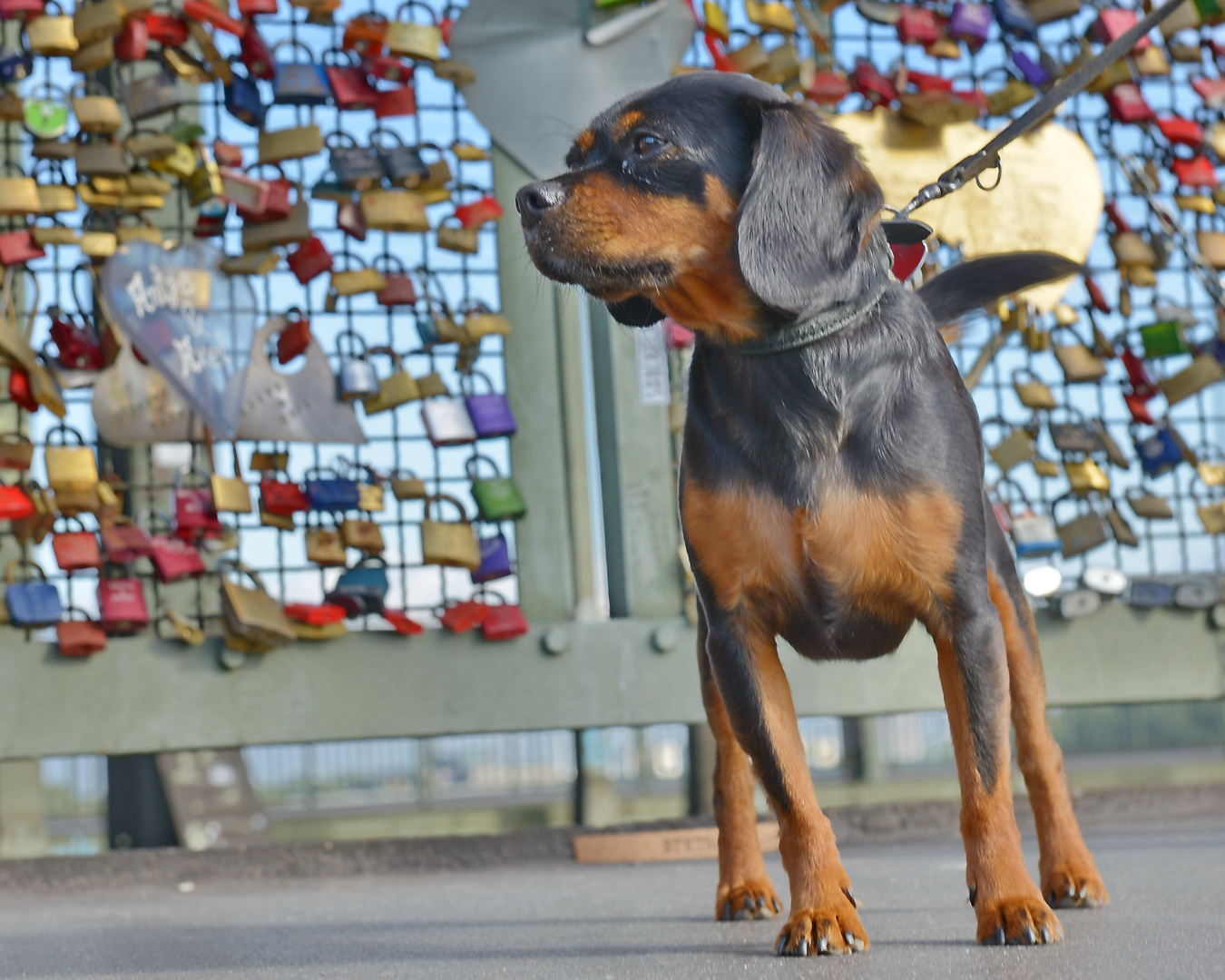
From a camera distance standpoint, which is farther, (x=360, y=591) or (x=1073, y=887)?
(x=360, y=591)

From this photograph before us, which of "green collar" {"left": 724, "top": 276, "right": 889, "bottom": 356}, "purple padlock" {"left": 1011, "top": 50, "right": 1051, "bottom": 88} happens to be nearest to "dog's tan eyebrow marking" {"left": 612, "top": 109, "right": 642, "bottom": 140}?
"green collar" {"left": 724, "top": 276, "right": 889, "bottom": 356}

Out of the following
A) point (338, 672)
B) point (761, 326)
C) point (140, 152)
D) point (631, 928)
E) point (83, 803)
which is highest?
point (140, 152)

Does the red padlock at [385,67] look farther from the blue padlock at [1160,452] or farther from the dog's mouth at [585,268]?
the blue padlock at [1160,452]

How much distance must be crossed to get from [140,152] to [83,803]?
34.6 ft

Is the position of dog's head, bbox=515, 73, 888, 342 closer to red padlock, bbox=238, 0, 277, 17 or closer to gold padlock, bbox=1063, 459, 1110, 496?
red padlock, bbox=238, 0, 277, 17

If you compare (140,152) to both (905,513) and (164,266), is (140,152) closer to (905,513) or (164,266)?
(164,266)

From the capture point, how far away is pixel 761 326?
171cm

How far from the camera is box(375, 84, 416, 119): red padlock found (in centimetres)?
391

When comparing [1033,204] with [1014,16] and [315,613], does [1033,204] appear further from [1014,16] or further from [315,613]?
[315,613]

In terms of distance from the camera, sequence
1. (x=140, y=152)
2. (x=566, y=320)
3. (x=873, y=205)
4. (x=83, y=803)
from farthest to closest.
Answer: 1. (x=83, y=803)
2. (x=566, y=320)
3. (x=140, y=152)
4. (x=873, y=205)

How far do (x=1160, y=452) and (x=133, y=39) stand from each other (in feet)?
11.5

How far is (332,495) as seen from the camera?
3732 mm

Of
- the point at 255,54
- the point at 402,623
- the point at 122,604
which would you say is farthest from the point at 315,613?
the point at 255,54

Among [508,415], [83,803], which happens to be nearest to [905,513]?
[508,415]
